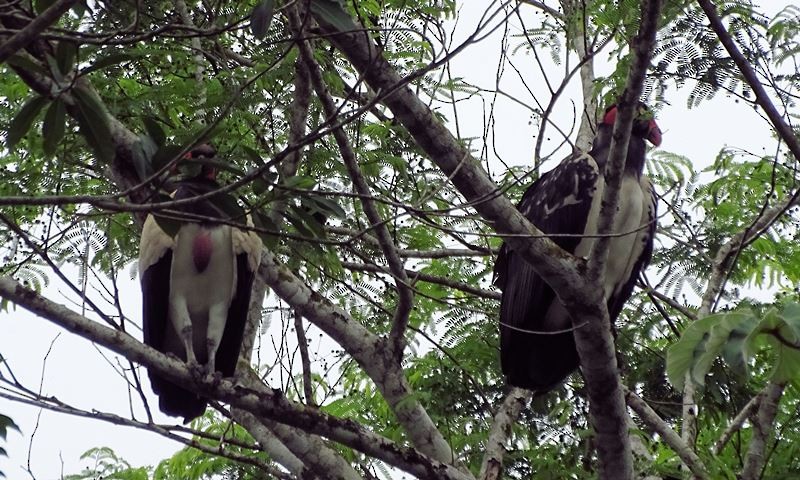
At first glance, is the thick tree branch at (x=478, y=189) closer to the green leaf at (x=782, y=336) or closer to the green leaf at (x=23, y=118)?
the green leaf at (x=23, y=118)

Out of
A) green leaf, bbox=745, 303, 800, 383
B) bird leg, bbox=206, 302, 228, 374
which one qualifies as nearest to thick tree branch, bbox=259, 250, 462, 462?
bird leg, bbox=206, 302, 228, 374

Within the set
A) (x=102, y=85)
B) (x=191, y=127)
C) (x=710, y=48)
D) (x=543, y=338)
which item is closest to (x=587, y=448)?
(x=543, y=338)

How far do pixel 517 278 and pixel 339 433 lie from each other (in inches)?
57.3

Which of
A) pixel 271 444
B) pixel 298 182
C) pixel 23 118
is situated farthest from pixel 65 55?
pixel 271 444

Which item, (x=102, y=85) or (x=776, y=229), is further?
(x=776, y=229)

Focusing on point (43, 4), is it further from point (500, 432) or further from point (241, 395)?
point (500, 432)

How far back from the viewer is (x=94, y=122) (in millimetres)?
2660

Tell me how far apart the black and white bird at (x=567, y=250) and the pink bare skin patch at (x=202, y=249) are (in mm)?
1346

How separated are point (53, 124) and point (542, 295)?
9.38ft

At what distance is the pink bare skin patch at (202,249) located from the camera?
4.96 meters

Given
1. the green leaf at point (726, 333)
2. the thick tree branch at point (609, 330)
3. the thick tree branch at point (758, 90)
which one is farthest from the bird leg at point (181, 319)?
the green leaf at point (726, 333)

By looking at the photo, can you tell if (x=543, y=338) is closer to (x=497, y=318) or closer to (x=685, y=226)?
(x=497, y=318)

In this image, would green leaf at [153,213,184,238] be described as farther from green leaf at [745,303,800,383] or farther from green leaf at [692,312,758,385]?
green leaf at [745,303,800,383]

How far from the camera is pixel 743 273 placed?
247 inches
